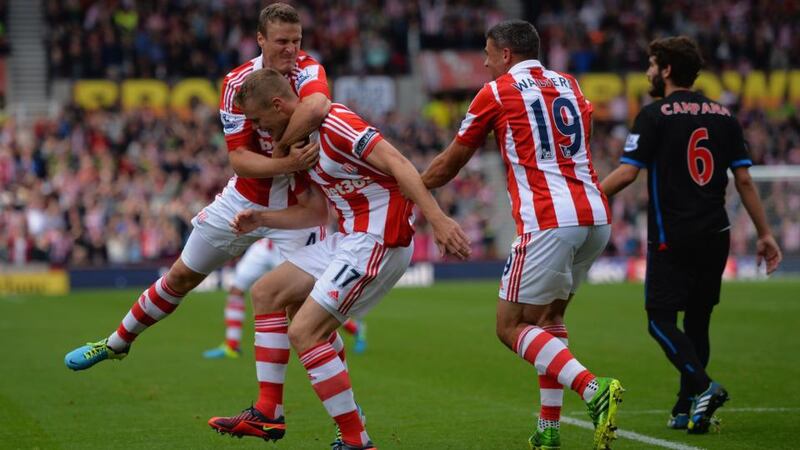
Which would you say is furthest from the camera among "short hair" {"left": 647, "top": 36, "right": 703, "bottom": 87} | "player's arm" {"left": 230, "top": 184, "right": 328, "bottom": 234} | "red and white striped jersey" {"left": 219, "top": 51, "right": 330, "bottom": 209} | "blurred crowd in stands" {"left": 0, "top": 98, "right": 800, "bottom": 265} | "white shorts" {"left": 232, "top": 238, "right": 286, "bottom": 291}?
"blurred crowd in stands" {"left": 0, "top": 98, "right": 800, "bottom": 265}

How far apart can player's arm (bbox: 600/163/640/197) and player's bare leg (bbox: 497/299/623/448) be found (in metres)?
0.97

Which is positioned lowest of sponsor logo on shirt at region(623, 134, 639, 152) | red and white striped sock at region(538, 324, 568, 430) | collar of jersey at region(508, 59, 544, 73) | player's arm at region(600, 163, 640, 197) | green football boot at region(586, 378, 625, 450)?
red and white striped sock at region(538, 324, 568, 430)

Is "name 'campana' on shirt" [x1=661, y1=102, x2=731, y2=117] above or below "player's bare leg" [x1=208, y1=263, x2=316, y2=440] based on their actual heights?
above

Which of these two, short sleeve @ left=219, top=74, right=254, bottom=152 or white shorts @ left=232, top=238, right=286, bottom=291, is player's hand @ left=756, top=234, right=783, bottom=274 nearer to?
short sleeve @ left=219, top=74, right=254, bottom=152

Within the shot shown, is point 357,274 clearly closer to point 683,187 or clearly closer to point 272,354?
point 272,354

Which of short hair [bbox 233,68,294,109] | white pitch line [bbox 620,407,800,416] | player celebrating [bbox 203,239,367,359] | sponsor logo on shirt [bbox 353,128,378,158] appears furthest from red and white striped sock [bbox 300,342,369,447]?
player celebrating [bbox 203,239,367,359]

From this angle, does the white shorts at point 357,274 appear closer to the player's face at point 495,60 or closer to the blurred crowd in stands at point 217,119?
the player's face at point 495,60

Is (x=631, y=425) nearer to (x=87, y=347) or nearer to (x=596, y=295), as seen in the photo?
(x=87, y=347)

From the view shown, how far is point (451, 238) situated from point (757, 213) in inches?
112

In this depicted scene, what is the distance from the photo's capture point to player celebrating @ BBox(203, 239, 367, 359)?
13.6 m

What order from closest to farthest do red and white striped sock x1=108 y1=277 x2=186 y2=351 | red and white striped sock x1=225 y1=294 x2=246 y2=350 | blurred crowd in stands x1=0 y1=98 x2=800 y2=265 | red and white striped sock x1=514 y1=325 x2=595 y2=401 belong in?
1. red and white striped sock x1=514 y1=325 x2=595 y2=401
2. red and white striped sock x1=108 y1=277 x2=186 y2=351
3. red and white striped sock x1=225 y1=294 x2=246 y2=350
4. blurred crowd in stands x1=0 y1=98 x2=800 y2=265

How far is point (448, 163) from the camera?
7016mm

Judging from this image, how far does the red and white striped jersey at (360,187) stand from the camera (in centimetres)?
699

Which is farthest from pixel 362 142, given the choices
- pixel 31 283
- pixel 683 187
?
pixel 31 283
